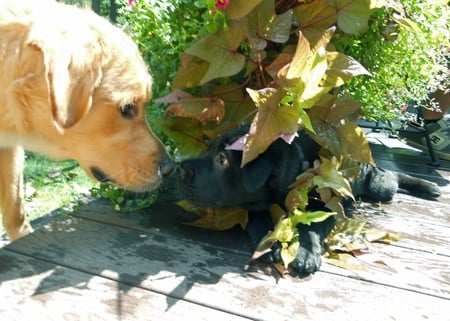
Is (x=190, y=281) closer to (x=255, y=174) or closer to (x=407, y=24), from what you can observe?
(x=255, y=174)

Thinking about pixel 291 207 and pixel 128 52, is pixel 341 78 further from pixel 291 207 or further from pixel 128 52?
pixel 128 52

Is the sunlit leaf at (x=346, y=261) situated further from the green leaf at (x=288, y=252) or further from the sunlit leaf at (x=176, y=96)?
the sunlit leaf at (x=176, y=96)

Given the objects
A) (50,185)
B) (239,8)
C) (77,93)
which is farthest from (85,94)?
(50,185)

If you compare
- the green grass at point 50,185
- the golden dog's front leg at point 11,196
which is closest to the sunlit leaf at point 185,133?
the golden dog's front leg at point 11,196

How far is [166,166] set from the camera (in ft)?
5.61

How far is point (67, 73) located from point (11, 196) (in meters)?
1.04

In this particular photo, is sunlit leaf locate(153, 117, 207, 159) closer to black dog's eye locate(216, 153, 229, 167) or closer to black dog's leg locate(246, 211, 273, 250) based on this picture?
black dog's eye locate(216, 153, 229, 167)

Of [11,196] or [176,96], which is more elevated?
[176,96]

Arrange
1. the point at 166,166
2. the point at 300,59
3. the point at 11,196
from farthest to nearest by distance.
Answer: the point at 11,196 < the point at 166,166 < the point at 300,59

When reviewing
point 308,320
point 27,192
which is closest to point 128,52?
point 308,320

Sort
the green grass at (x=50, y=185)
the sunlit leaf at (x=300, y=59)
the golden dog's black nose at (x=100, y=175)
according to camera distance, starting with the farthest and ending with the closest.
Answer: the green grass at (x=50, y=185), the golden dog's black nose at (x=100, y=175), the sunlit leaf at (x=300, y=59)

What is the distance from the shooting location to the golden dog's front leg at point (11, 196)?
6.84ft

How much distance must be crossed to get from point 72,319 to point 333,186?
0.81 m

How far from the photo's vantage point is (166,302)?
1182mm
